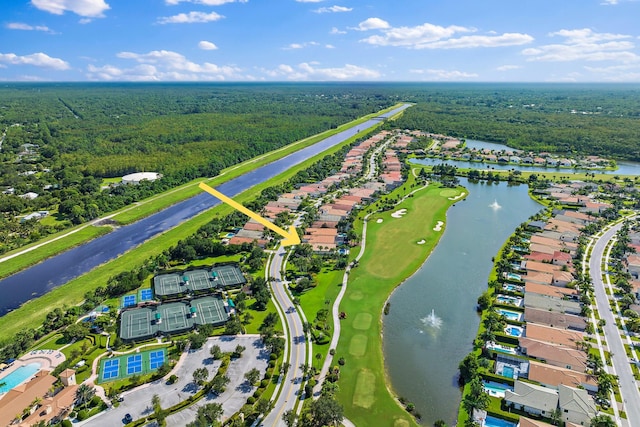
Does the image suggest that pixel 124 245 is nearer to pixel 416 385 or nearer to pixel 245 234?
pixel 245 234

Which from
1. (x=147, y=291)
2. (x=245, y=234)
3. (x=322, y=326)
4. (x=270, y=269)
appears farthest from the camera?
(x=245, y=234)

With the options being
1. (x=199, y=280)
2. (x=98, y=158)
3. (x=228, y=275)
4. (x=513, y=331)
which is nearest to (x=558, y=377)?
(x=513, y=331)

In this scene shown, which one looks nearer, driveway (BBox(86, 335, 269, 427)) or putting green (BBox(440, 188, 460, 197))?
driveway (BBox(86, 335, 269, 427))

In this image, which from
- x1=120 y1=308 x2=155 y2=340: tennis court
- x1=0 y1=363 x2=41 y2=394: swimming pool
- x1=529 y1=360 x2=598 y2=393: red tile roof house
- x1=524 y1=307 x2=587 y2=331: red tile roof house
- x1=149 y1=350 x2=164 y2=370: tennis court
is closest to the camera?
x1=529 y1=360 x2=598 y2=393: red tile roof house

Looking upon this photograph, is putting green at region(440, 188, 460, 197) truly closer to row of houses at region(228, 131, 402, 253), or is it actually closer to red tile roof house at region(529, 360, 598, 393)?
row of houses at region(228, 131, 402, 253)

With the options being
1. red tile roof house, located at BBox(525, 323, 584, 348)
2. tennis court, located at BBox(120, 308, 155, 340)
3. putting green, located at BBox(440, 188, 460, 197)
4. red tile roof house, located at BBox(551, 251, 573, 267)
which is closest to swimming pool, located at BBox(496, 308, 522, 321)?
red tile roof house, located at BBox(525, 323, 584, 348)

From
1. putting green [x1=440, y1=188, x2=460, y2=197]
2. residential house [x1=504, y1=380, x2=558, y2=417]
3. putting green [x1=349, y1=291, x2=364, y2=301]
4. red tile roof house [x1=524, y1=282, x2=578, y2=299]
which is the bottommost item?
residential house [x1=504, y1=380, x2=558, y2=417]

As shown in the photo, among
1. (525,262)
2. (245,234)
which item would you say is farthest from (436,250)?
(245,234)

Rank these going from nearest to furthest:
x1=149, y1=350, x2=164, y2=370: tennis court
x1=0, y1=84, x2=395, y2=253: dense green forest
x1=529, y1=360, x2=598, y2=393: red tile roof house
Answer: x1=529, y1=360, x2=598, y2=393: red tile roof house, x1=149, y1=350, x2=164, y2=370: tennis court, x1=0, y1=84, x2=395, y2=253: dense green forest
